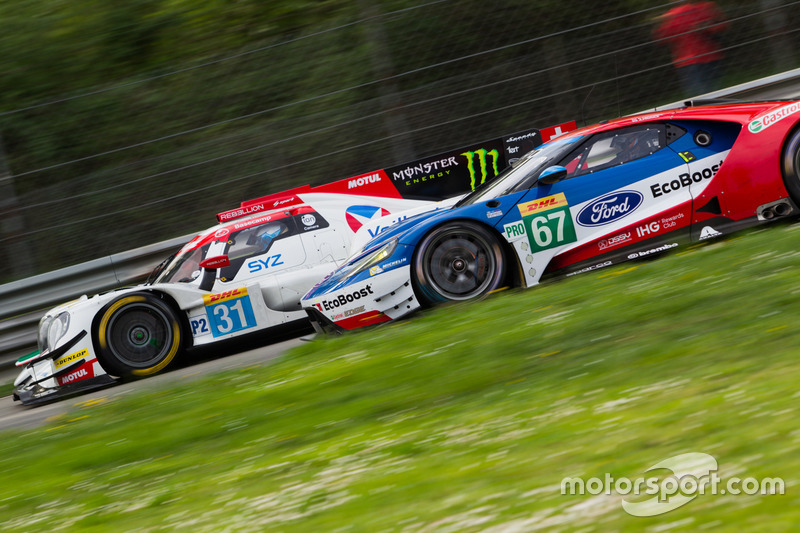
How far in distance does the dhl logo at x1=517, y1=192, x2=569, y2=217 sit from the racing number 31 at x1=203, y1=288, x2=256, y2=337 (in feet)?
9.39

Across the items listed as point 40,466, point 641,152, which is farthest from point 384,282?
point 40,466

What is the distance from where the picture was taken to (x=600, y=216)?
21.7ft

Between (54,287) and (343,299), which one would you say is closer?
(343,299)

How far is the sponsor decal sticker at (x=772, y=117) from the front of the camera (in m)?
6.55

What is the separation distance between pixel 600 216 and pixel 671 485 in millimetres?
4304

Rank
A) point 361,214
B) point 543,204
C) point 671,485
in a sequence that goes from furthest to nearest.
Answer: point 361,214, point 543,204, point 671,485

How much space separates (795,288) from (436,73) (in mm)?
6779

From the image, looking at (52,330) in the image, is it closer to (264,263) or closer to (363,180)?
(264,263)

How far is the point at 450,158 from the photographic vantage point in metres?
9.02

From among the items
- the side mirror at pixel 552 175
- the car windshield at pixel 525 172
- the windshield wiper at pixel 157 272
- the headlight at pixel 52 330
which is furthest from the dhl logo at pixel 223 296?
the side mirror at pixel 552 175

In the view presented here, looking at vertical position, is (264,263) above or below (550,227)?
above

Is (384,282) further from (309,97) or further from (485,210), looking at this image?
(309,97)

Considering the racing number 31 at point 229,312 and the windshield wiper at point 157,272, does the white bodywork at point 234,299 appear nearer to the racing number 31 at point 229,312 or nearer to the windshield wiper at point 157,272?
the racing number 31 at point 229,312

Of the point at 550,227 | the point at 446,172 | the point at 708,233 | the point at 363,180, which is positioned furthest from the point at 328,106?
the point at 708,233
